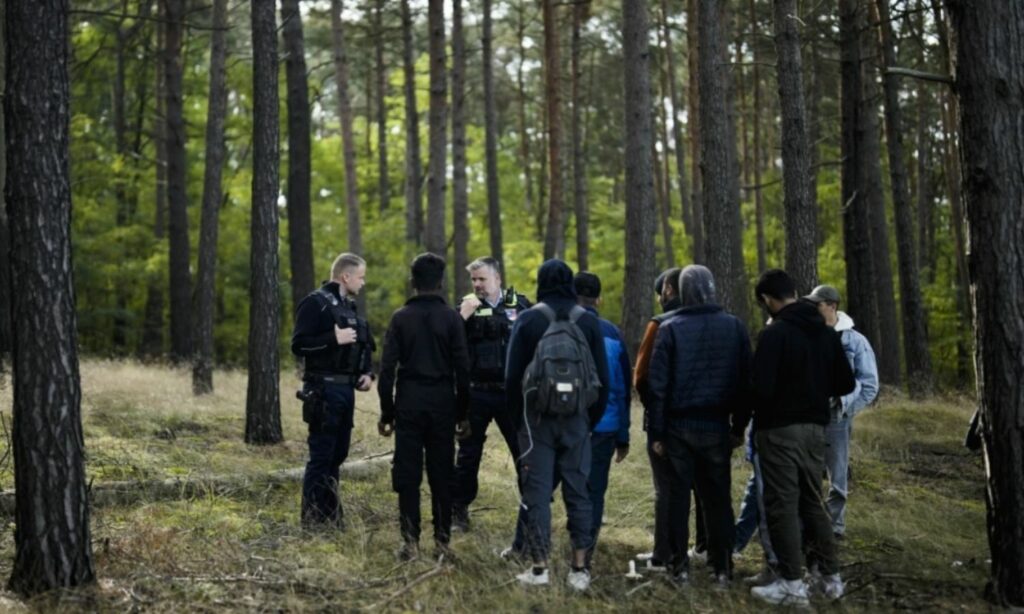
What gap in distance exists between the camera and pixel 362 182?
38531mm

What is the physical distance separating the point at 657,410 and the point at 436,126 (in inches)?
577

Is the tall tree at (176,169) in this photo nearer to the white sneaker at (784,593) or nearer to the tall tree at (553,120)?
the tall tree at (553,120)

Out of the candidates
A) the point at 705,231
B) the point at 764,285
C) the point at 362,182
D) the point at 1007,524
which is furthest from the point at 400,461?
the point at 362,182

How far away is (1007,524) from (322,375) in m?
5.00

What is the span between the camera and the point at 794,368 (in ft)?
22.6

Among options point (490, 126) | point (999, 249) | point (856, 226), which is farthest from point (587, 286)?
point (490, 126)

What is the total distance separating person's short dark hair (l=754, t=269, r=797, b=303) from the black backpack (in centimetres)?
128

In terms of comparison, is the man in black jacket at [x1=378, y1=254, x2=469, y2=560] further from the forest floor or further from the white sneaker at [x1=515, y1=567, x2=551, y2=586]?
the white sneaker at [x1=515, y1=567, x2=551, y2=586]

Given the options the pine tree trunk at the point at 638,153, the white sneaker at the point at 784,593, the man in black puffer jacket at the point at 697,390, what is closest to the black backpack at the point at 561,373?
the man in black puffer jacket at the point at 697,390

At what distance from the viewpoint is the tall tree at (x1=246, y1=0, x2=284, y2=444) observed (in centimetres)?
1254

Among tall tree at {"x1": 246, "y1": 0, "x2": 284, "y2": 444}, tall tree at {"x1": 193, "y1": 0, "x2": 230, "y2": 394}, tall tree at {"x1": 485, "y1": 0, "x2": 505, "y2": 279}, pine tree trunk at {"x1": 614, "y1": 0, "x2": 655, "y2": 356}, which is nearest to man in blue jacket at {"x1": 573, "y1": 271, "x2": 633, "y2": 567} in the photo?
tall tree at {"x1": 246, "y1": 0, "x2": 284, "y2": 444}

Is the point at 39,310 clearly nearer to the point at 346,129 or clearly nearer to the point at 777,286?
the point at 777,286

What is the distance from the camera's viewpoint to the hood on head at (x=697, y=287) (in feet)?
23.2

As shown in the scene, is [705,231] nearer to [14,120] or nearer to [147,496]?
[147,496]
